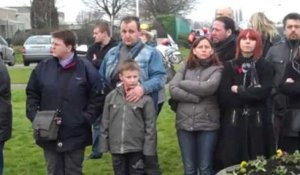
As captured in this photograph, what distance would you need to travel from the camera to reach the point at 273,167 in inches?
194

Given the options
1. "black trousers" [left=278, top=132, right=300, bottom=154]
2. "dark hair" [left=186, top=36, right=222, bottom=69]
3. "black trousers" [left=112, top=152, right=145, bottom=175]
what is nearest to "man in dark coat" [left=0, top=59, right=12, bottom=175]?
"black trousers" [left=112, top=152, right=145, bottom=175]

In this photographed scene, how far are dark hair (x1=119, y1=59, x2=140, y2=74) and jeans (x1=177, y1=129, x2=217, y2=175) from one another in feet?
2.66

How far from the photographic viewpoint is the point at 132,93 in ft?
19.7

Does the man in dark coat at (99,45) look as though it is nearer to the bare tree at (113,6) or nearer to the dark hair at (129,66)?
the dark hair at (129,66)

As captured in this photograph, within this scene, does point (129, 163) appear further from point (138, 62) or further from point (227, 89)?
point (227, 89)

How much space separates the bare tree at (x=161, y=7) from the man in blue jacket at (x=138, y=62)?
2142 inches

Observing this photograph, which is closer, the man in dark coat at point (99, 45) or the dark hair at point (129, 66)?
the dark hair at point (129, 66)

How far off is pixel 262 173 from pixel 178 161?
3.60 m

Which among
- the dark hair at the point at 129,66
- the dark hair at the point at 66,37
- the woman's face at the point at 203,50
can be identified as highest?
the dark hair at the point at 66,37

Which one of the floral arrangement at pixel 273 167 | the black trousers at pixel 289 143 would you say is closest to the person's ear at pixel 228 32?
the black trousers at pixel 289 143

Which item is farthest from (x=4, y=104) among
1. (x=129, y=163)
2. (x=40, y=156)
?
(x=40, y=156)

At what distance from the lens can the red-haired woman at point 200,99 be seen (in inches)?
237

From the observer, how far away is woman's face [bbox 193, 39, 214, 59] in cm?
604

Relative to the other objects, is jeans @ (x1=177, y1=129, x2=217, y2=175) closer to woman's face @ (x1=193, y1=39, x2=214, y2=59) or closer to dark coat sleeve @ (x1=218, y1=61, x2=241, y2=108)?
dark coat sleeve @ (x1=218, y1=61, x2=241, y2=108)
